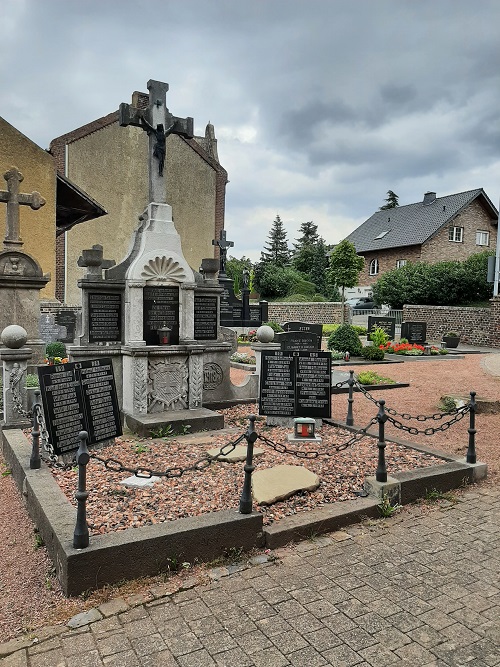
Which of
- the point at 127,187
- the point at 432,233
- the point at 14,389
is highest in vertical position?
the point at 127,187

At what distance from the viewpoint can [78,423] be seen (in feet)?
20.4

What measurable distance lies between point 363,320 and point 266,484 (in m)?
31.9

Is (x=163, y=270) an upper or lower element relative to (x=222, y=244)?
lower

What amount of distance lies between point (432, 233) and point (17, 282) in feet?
123

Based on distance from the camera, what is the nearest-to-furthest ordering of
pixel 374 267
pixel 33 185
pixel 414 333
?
pixel 33 185
pixel 414 333
pixel 374 267

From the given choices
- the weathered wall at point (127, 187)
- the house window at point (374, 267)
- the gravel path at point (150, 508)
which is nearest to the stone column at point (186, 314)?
the gravel path at point (150, 508)

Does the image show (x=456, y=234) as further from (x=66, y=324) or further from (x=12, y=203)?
(x=12, y=203)

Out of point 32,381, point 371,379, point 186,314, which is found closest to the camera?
point 186,314

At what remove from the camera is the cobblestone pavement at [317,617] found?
3152mm

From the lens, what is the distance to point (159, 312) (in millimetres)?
8586

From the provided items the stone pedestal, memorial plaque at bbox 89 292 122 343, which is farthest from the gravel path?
memorial plaque at bbox 89 292 122 343

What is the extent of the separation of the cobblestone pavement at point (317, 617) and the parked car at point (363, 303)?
35.4 meters

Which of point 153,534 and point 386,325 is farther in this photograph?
point 386,325

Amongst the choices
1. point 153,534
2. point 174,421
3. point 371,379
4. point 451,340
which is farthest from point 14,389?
point 451,340
